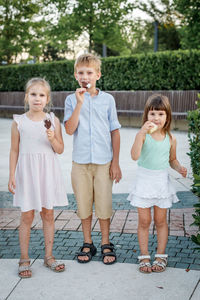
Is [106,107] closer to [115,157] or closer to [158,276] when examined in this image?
[115,157]

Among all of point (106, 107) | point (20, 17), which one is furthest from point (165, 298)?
point (20, 17)

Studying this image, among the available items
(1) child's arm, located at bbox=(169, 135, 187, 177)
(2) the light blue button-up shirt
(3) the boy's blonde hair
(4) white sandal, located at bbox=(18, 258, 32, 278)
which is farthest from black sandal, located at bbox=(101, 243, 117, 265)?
(3) the boy's blonde hair

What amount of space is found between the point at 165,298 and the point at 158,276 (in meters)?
0.34

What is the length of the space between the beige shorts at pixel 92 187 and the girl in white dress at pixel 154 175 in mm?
268

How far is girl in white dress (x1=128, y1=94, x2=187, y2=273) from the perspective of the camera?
10.6 ft

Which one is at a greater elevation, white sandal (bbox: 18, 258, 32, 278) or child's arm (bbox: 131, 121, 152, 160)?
child's arm (bbox: 131, 121, 152, 160)

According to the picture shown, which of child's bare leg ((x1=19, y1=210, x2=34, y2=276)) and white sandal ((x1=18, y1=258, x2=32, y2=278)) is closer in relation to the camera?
white sandal ((x1=18, y1=258, x2=32, y2=278))

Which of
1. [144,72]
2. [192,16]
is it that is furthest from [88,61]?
[144,72]

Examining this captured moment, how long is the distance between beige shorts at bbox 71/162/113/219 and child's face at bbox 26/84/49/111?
1.94ft

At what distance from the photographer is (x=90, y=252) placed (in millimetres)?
3537

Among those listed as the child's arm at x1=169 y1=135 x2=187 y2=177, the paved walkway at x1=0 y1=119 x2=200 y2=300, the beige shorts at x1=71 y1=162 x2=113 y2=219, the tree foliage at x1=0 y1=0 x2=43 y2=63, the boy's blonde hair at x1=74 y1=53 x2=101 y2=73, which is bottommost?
the paved walkway at x1=0 y1=119 x2=200 y2=300

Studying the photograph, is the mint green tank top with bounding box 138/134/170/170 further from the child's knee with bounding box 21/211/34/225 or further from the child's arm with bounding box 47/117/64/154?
the child's knee with bounding box 21/211/34/225

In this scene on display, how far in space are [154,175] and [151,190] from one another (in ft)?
0.40

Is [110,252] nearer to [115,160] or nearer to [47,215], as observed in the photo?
[47,215]
